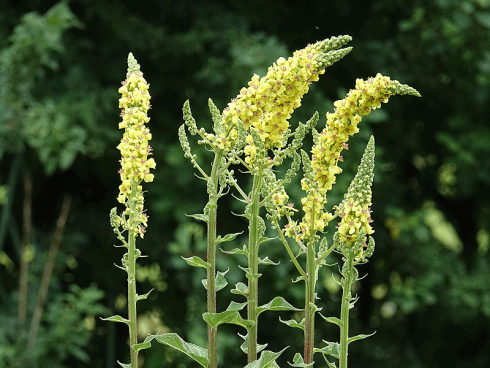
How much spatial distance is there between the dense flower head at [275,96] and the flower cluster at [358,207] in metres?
0.16

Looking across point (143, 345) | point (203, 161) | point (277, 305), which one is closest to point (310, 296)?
point (277, 305)

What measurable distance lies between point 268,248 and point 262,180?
7.63 ft

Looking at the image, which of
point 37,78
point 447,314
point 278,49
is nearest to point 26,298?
point 37,78

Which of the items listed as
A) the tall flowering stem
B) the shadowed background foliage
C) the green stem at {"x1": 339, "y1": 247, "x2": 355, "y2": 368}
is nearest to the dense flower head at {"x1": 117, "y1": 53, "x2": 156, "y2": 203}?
the tall flowering stem

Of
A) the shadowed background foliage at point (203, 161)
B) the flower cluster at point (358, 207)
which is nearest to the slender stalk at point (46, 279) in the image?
the shadowed background foliage at point (203, 161)

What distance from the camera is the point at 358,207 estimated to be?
1158 mm

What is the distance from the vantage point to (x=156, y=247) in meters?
4.09

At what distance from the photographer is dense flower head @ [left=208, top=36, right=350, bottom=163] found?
113 centimetres

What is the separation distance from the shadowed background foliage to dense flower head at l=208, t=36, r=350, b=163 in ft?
7.69

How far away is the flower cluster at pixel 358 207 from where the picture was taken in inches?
45.6

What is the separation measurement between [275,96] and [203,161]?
2.69 metres

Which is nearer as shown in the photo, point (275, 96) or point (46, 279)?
point (275, 96)

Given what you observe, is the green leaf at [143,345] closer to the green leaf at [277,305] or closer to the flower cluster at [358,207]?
the green leaf at [277,305]

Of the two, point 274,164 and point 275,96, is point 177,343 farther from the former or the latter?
point 275,96
